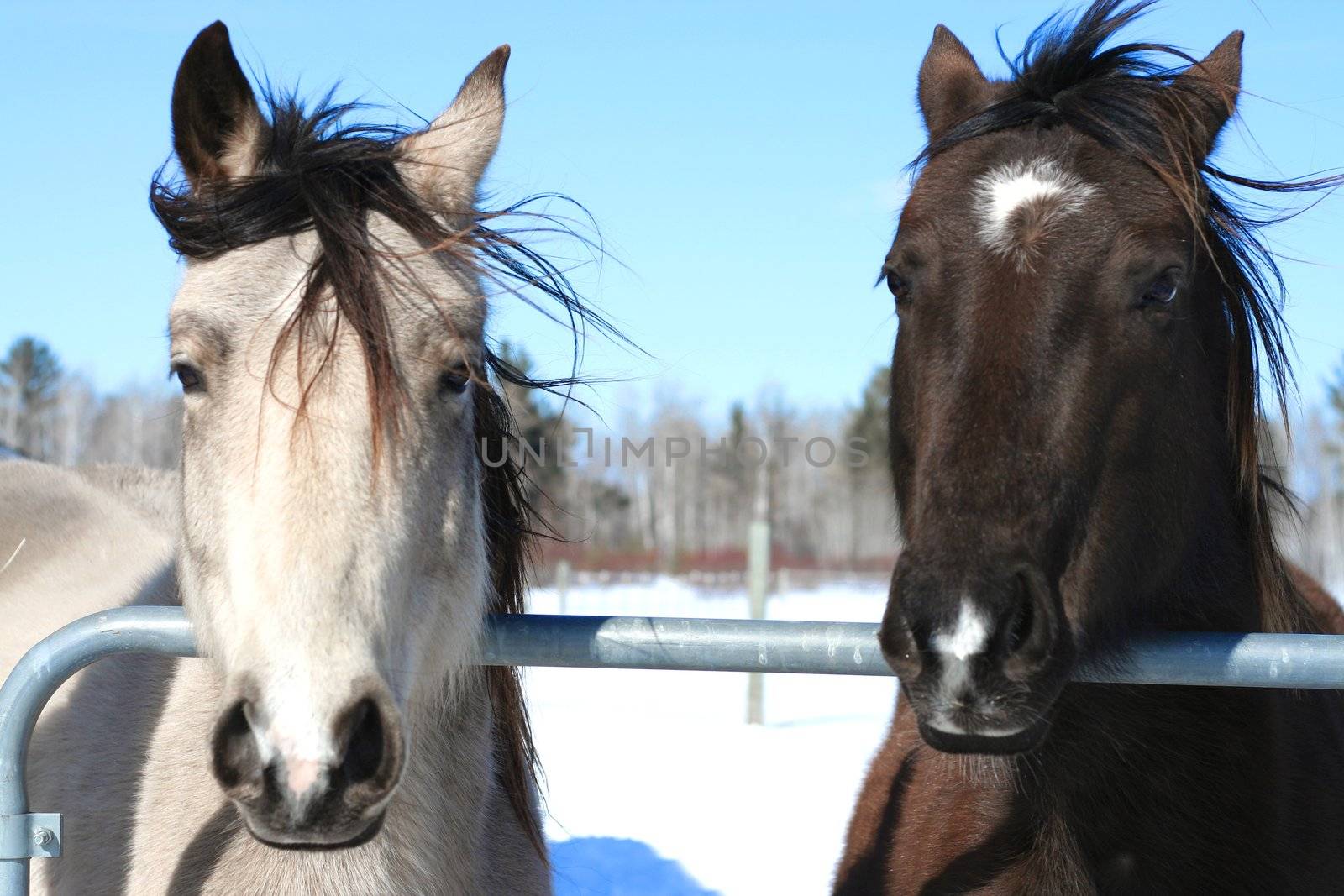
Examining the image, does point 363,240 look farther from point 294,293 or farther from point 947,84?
point 947,84

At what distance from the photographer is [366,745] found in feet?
5.55

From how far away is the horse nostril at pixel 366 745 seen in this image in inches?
65.8

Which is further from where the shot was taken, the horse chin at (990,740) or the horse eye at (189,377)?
the horse eye at (189,377)

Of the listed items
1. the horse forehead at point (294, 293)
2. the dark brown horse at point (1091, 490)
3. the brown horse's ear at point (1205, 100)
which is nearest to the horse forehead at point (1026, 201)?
the dark brown horse at point (1091, 490)

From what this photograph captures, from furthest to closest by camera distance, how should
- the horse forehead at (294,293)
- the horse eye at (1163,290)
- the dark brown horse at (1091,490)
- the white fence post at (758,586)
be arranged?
the white fence post at (758,586)
the horse eye at (1163,290)
the horse forehead at (294,293)
the dark brown horse at (1091,490)

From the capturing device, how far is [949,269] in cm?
220

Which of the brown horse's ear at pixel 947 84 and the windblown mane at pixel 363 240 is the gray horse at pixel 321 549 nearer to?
the windblown mane at pixel 363 240

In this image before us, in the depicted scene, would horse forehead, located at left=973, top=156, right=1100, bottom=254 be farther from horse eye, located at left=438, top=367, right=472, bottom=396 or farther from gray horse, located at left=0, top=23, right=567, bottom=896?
horse eye, located at left=438, top=367, right=472, bottom=396

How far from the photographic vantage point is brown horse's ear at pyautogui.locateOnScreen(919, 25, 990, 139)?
8.73 feet

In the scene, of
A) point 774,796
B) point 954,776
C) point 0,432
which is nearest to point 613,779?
point 774,796

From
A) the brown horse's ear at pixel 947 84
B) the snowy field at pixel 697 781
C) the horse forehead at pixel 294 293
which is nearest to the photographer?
the horse forehead at pixel 294 293

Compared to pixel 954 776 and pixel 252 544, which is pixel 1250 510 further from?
pixel 252 544

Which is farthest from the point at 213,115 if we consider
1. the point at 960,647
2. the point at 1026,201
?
the point at 960,647

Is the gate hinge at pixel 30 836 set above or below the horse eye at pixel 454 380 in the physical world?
below
